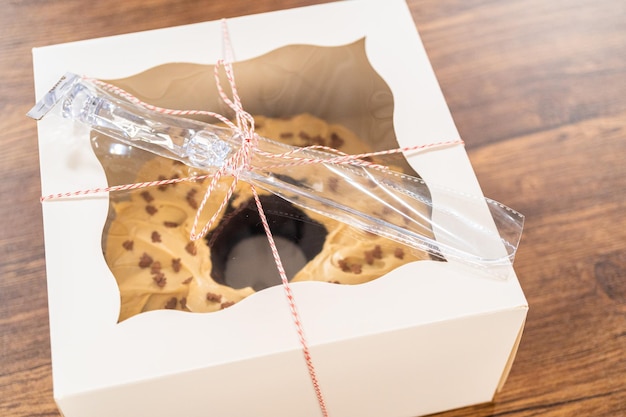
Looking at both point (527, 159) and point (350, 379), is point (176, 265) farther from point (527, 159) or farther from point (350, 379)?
point (527, 159)

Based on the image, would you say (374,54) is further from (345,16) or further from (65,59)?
(65,59)

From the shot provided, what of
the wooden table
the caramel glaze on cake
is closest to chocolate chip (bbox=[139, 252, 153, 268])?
the caramel glaze on cake

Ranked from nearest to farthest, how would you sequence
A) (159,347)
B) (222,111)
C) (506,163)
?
(159,347) < (222,111) < (506,163)

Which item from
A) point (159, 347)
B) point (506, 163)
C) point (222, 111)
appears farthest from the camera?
point (506, 163)

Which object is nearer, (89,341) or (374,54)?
(89,341)

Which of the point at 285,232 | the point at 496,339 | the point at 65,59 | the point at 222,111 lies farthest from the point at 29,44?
the point at 496,339

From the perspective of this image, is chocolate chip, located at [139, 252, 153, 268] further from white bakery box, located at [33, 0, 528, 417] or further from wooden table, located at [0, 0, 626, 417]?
wooden table, located at [0, 0, 626, 417]
